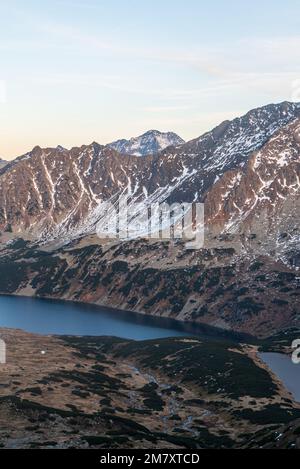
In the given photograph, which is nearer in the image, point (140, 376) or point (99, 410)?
point (99, 410)

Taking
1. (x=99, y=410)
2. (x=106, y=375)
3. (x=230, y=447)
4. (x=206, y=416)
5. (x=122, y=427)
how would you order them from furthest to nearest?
(x=106, y=375), (x=206, y=416), (x=99, y=410), (x=122, y=427), (x=230, y=447)

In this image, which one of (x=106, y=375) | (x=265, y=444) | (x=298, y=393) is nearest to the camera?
(x=265, y=444)

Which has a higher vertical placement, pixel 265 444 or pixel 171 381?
pixel 265 444
